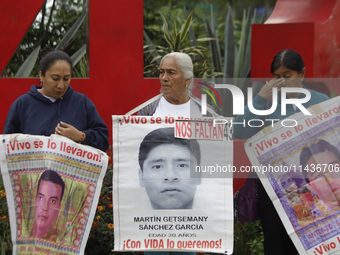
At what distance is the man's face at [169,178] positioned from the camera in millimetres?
3107

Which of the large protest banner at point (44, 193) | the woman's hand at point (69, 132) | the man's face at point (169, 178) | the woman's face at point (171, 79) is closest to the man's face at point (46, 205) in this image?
the large protest banner at point (44, 193)

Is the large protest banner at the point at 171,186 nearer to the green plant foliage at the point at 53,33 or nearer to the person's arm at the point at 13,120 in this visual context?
the person's arm at the point at 13,120

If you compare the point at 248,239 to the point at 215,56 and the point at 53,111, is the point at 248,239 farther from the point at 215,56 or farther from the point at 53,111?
the point at 215,56

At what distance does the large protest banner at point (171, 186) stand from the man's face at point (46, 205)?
39 centimetres

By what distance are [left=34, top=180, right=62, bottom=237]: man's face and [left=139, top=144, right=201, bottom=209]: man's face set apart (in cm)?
58

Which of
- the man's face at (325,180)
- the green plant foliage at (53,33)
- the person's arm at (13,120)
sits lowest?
the man's face at (325,180)

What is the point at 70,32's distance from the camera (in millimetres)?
5863

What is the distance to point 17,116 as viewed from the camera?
3.14 m

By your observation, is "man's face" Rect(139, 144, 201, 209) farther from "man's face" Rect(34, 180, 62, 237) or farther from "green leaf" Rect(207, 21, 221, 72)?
"green leaf" Rect(207, 21, 221, 72)

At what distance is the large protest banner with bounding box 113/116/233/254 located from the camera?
3092 mm

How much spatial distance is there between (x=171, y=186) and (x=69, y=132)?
0.78 meters

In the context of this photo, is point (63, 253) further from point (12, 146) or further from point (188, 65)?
point (188, 65)

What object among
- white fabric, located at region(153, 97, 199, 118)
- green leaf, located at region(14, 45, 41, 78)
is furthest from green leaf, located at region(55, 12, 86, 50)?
white fabric, located at region(153, 97, 199, 118)

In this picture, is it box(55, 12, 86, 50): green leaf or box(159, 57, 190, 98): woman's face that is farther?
box(55, 12, 86, 50): green leaf
